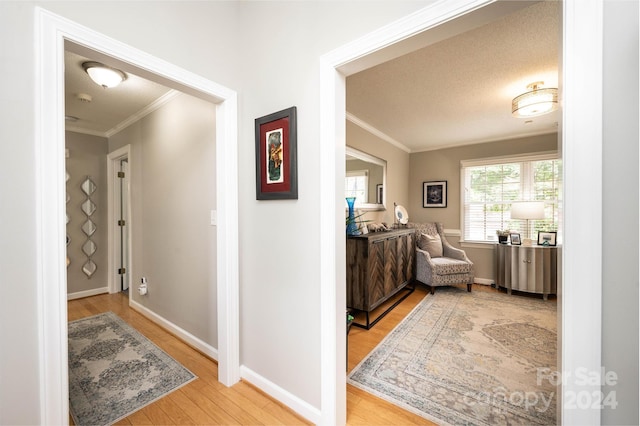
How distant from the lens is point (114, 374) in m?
2.04

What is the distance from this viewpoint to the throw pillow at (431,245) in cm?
438

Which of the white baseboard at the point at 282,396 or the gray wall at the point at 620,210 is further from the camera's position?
the white baseboard at the point at 282,396

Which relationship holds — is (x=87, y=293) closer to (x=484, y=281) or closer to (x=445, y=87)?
(x=445, y=87)

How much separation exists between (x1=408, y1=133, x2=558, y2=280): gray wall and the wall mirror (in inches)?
52.2

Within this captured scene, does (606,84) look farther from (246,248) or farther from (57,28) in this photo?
(57,28)

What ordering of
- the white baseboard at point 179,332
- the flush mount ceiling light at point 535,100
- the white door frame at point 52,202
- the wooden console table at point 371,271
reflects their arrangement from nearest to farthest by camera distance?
the white door frame at point 52,202
the white baseboard at point 179,332
the flush mount ceiling light at point 535,100
the wooden console table at point 371,271

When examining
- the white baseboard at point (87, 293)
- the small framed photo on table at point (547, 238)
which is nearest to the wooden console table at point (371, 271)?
the small framed photo on table at point (547, 238)

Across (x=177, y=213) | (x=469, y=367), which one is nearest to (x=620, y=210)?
(x=469, y=367)

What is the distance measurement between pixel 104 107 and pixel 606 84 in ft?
13.7

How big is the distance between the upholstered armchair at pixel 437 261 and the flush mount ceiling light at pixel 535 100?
7.18ft

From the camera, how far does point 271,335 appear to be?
1783 mm

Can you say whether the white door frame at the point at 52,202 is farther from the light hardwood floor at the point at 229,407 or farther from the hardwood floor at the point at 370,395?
the hardwood floor at the point at 370,395

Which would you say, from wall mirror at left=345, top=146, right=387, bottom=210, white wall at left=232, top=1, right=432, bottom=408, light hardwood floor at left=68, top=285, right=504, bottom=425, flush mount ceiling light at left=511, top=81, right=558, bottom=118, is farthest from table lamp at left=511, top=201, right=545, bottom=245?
white wall at left=232, top=1, right=432, bottom=408

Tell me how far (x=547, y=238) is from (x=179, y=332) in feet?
16.2
